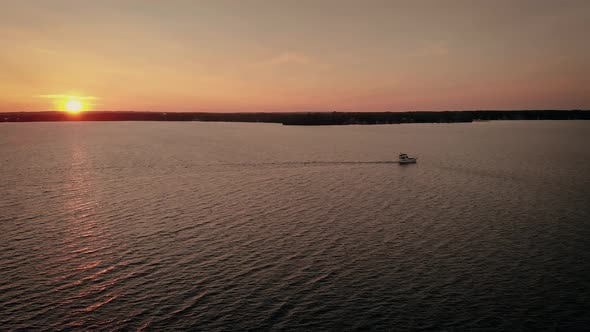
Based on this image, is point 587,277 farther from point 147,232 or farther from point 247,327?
point 147,232

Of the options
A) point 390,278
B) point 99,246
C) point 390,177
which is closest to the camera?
point 390,278

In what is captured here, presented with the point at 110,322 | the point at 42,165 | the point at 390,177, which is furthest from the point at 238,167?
the point at 110,322

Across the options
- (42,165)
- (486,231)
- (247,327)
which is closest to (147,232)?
(247,327)

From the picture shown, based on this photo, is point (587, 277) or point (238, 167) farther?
point (238, 167)

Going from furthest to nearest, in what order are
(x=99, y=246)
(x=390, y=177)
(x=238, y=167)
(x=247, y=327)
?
(x=238, y=167), (x=390, y=177), (x=99, y=246), (x=247, y=327)

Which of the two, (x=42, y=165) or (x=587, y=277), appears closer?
(x=587, y=277)

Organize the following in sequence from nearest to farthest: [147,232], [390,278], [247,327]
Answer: [247,327], [390,278], [147,232]

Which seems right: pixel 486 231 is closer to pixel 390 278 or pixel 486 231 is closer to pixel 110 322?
pixel 390 278
